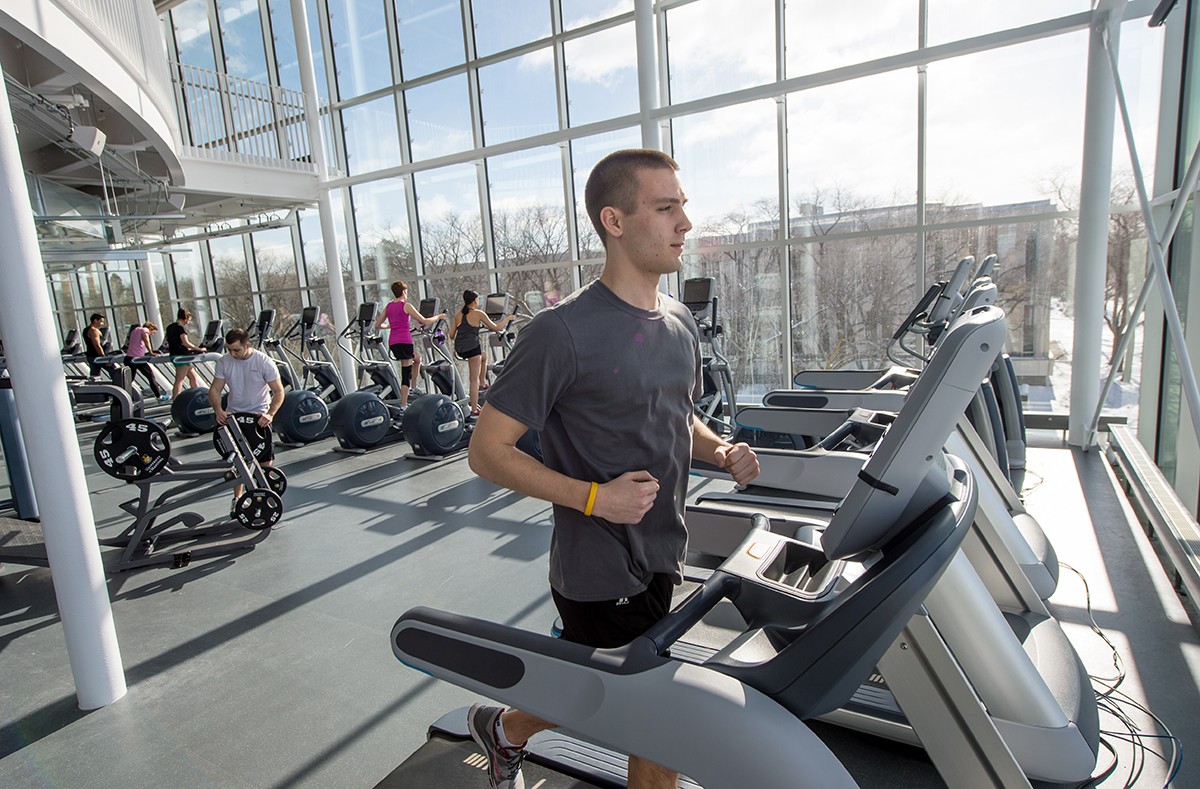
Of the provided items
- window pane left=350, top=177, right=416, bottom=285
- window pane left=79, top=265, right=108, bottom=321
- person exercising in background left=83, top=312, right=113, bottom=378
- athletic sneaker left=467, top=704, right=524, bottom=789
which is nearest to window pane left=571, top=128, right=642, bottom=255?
window pane left=350, top=177, right=416, bottom=285

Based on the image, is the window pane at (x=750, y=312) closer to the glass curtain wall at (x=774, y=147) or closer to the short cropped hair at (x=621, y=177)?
the glass curtain wall at (x=774, y=147)

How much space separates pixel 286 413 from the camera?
6.84 m

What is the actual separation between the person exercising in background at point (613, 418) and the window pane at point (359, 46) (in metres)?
9.28

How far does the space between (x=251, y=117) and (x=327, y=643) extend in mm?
9190

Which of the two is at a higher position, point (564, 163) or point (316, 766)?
point (564, 163)

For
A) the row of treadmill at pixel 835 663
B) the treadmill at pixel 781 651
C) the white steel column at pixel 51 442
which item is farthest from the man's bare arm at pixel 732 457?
the white steel column at pixel 51 442

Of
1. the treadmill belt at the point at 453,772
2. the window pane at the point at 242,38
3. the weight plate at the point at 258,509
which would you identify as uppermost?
the window pane at the point at 242,38

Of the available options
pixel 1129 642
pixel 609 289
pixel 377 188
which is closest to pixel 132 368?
pixel 377 188

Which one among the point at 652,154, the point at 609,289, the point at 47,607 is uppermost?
the point at 652,154

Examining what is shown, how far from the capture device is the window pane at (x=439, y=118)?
8.71 m

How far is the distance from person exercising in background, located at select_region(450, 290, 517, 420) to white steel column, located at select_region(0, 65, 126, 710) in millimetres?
A: 4375

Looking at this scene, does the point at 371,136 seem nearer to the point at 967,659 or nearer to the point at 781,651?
the point at 967,659

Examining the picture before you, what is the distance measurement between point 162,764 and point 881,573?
232 centimetres

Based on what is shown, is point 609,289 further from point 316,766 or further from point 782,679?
point 316,766
